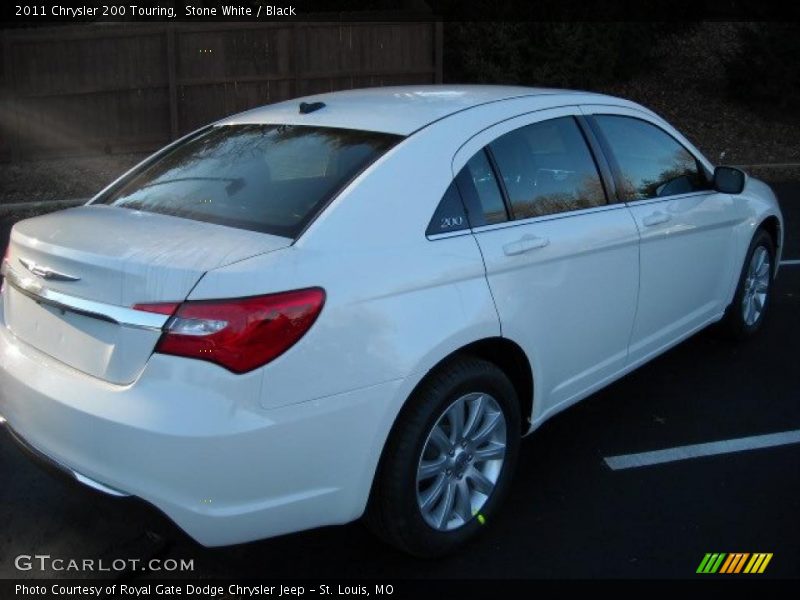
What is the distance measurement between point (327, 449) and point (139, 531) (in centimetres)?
118

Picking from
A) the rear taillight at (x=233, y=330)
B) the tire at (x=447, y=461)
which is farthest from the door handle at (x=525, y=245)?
the rear taillight at (x=233, y=330)

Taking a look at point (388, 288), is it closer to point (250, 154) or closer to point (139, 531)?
point (250, 154)

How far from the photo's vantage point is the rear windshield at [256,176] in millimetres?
3152

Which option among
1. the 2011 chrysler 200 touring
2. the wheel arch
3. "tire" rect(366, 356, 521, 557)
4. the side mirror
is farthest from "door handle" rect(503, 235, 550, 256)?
the wheel arch

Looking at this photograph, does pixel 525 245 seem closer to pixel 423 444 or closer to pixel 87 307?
pixel 423 444

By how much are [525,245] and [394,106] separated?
855 millimetres

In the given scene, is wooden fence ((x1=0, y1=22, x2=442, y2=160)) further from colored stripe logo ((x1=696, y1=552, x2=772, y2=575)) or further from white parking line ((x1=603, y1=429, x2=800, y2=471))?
colored stripe logo ((x1=696, y1=552, x2=772, y2=575))

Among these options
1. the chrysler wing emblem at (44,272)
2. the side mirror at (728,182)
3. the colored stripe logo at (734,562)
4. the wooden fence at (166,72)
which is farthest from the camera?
the wooden fence at (166,72)

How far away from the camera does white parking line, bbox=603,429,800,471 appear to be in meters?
4.14

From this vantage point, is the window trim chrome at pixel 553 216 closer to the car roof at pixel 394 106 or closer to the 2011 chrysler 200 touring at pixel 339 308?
the 2011 chrysler 200 touring at pixel 339 308

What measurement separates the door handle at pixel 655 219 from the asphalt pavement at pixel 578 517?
106cm

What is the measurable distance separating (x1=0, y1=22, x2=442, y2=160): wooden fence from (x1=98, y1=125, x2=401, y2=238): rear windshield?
9.80 meters

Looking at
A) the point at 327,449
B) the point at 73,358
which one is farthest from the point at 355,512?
the point at 73,358

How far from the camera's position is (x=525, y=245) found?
347cm
